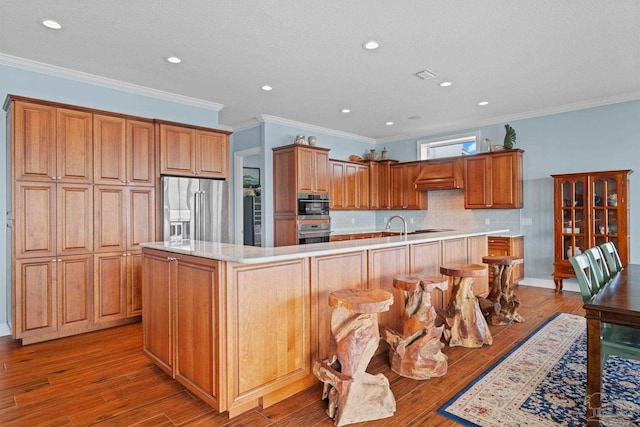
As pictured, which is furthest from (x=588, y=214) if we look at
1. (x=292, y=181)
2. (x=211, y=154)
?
(x=211, y=154)

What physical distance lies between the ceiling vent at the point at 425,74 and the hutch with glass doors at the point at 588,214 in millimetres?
2674

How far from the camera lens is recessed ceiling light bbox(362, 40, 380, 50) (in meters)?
3.31

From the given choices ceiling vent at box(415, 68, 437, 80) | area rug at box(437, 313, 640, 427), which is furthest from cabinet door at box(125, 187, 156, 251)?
area rug at box(437, 313, 640, 427)

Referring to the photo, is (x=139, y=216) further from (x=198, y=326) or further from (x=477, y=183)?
(x=477, y=183)

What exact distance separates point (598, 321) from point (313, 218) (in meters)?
4.36

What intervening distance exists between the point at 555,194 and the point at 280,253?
16.0 feet

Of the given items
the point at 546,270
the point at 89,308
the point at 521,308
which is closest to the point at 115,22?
the point at 89,308

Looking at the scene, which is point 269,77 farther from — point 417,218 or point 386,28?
point 417,218

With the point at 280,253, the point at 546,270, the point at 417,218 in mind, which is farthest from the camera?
the point at 417,218

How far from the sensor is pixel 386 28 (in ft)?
10.1

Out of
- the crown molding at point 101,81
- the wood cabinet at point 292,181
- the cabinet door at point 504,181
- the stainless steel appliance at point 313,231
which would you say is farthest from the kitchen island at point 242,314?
the cabinet door at point 504,181

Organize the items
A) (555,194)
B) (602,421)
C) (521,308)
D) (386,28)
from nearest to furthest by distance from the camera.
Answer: (602,421)
(386,28)
(521,308)
(555,194)

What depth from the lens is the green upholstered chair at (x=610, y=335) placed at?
1.93 m

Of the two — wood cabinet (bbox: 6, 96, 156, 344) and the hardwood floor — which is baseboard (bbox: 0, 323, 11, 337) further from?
wood cabinet (bbox: 6, 96, 156, 344)
